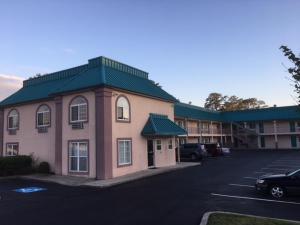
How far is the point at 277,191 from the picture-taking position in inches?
484

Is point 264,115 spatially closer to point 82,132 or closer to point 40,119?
point 40,119

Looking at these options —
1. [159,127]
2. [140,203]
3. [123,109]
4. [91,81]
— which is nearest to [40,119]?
[91,81]

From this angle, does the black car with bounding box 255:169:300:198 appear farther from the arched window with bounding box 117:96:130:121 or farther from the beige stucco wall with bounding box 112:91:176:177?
the arched window with bounding box 117:96:130:121

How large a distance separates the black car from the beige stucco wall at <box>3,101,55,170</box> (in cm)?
1589

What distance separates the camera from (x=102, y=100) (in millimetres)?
19062

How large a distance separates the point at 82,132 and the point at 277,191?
12.7 metres

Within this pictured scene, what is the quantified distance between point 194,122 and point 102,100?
104 ft

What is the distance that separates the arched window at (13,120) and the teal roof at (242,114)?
23.9m

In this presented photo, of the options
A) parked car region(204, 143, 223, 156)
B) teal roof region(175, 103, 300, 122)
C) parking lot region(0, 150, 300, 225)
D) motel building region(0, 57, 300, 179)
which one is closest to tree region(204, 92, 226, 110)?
teal roof region(175, 103, 300, 122)

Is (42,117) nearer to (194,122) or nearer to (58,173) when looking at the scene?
(58,173)

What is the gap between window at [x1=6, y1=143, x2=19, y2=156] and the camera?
25891 millimetres

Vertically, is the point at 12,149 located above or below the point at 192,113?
below

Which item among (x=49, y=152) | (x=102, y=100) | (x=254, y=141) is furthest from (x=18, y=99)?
(x=254, y=141)

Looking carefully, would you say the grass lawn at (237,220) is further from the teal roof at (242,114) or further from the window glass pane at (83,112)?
the teal roof at (242,114)
